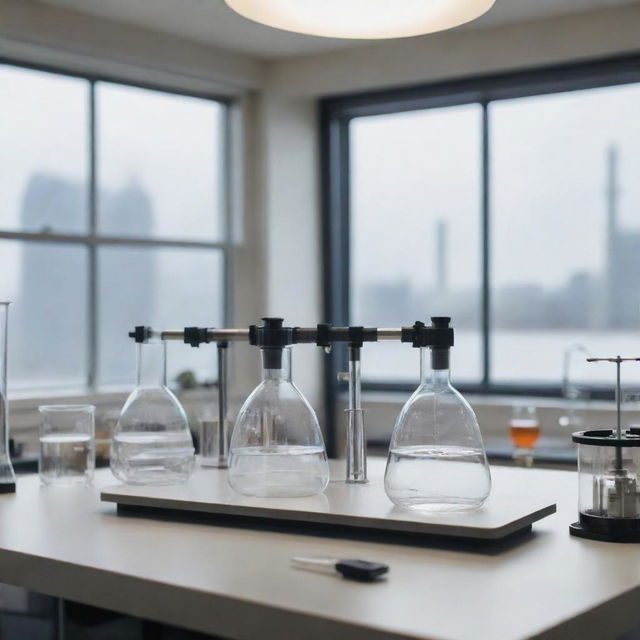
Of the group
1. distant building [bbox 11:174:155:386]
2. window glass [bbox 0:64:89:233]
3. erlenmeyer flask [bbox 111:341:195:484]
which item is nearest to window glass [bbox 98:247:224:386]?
distant building [bbox 11:174:155:386]

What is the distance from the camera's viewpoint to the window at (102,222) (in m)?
3.93

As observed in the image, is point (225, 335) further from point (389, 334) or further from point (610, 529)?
point (610, 529)

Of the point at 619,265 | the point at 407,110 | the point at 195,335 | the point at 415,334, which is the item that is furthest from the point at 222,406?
the point at 407,110

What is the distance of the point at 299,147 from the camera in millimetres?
4902

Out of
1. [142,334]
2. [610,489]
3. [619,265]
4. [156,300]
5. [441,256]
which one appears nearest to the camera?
[610,489]

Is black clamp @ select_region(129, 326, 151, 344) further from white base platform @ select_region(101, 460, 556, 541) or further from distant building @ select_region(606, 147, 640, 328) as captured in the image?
distant building @ select_region(606, 147, 640, 328)

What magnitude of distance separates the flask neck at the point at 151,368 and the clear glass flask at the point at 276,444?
31cm

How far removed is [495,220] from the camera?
450cm

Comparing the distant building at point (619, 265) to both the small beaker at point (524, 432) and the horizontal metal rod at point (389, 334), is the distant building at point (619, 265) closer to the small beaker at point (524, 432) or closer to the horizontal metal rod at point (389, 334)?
the small beaker at point (524, 432)

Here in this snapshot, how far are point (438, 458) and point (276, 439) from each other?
0.85 ft

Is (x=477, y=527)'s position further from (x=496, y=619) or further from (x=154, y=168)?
(x=154, y=168)

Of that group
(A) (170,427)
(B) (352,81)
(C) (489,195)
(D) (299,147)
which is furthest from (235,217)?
(A) (170,427)

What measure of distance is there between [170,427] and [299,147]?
3.25 m

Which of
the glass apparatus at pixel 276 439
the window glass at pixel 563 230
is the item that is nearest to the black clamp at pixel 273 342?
the glass apparatus at pixel 276 439
